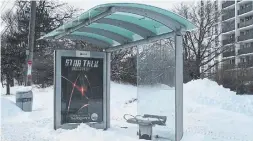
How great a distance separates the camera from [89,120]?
28.4ft

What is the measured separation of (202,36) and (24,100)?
82.0ft

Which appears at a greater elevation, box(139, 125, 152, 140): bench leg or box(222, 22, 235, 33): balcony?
box(222, 22, 235, 33): balcony

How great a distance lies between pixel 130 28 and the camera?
7.71 meters

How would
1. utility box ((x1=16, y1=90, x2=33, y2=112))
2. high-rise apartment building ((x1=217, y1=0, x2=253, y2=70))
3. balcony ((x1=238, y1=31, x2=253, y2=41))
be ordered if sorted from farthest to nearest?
balcony ((x1=238, y1=31, x2=253, y2=41)), high-rise apartment building ((x1=217, y1=0, x2=253, y2=70)), utility box ((x1=16, y1=90, x2=33, y2=112))

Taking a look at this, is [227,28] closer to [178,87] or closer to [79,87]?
[79,87]

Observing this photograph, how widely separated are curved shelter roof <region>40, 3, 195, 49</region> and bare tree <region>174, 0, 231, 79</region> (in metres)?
26.2

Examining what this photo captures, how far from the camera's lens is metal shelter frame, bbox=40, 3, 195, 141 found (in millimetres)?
6219

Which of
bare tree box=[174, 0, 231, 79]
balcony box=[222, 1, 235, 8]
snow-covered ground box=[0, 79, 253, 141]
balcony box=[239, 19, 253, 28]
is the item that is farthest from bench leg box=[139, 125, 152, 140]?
balcony box=[222, 1, 235, 8]

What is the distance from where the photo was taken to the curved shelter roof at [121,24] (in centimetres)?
611

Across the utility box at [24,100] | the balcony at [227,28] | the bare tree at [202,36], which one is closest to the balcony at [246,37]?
the balcony at [227,28]

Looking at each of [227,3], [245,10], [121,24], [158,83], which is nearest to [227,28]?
[245,10]

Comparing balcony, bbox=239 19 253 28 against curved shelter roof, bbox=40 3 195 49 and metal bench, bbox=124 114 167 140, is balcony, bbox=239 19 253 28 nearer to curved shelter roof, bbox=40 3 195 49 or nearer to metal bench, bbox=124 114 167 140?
curved shelter roof, bbox=40 3 195 49

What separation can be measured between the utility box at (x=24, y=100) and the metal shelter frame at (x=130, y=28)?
19.9 ft

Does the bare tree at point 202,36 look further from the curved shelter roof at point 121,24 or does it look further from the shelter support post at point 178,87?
the shelter support post at point 178,87
